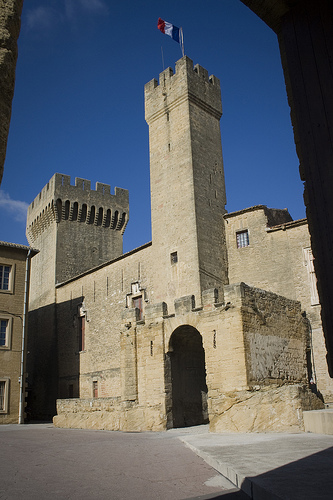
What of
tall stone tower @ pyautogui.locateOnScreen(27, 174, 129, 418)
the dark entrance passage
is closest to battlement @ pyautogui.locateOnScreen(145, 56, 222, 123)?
tall stone tower @ pyautogui.locateOnScreen(27, 174, 129, 418)

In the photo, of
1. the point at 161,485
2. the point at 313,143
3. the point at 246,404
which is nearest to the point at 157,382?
the point at 246,404

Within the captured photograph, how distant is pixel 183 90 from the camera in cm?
2297

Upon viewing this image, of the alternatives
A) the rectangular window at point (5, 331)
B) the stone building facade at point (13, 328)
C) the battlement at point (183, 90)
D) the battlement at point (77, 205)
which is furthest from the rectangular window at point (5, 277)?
the battlement at point (183, 90)

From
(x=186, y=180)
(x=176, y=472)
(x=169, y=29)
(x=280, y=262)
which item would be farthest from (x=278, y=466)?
(x=169, y=29)

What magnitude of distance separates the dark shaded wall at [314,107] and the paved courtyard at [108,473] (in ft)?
11.2

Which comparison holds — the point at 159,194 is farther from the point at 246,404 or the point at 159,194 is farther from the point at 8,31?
the point at 8,31

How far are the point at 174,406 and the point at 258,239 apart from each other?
8.72 metres

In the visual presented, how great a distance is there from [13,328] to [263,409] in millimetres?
14792

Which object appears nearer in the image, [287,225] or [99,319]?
[287,225]

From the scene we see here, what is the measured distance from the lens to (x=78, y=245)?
3278 cm

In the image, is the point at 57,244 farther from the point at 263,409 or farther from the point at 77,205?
the point at 263,409

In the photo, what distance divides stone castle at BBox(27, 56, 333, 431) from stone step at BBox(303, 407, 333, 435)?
0.36 m

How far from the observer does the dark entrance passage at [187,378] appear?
51.5ft

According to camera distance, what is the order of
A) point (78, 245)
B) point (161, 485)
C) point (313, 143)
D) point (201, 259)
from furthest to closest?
point (78, 245) → point (201, 259) → point (161, 485) → point (313, 143)
